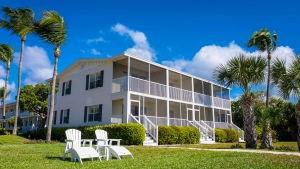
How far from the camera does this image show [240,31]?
16797 millimetres

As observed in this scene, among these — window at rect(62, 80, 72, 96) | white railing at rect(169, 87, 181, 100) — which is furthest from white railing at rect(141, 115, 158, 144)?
window at rect(62, 80, 72, 96)

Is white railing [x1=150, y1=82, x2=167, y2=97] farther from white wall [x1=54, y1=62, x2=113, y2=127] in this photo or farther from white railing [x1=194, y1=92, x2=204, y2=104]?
white railing [x1=194, y1=92, x2=204, y2=104]

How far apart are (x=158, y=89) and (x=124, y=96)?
11.6ft

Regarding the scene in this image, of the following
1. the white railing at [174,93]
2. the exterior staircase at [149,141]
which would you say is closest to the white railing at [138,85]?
the white railing at [174,93]

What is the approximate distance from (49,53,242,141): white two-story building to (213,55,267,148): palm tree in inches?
237

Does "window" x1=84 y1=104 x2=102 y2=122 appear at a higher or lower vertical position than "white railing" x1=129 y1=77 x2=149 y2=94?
lower

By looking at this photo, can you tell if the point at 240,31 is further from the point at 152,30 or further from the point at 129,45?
the point at 129,45

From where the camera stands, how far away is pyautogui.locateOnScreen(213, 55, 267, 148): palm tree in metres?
14.6

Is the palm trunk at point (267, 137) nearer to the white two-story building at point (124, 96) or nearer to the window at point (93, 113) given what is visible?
the white two-story building at point (124, 96)

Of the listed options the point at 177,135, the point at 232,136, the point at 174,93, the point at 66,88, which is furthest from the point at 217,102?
the point at 66,88

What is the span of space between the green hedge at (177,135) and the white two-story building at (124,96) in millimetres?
575

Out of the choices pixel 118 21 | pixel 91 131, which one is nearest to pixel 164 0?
pixel 118 21

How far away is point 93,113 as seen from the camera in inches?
812

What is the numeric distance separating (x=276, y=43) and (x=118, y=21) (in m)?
12.2
